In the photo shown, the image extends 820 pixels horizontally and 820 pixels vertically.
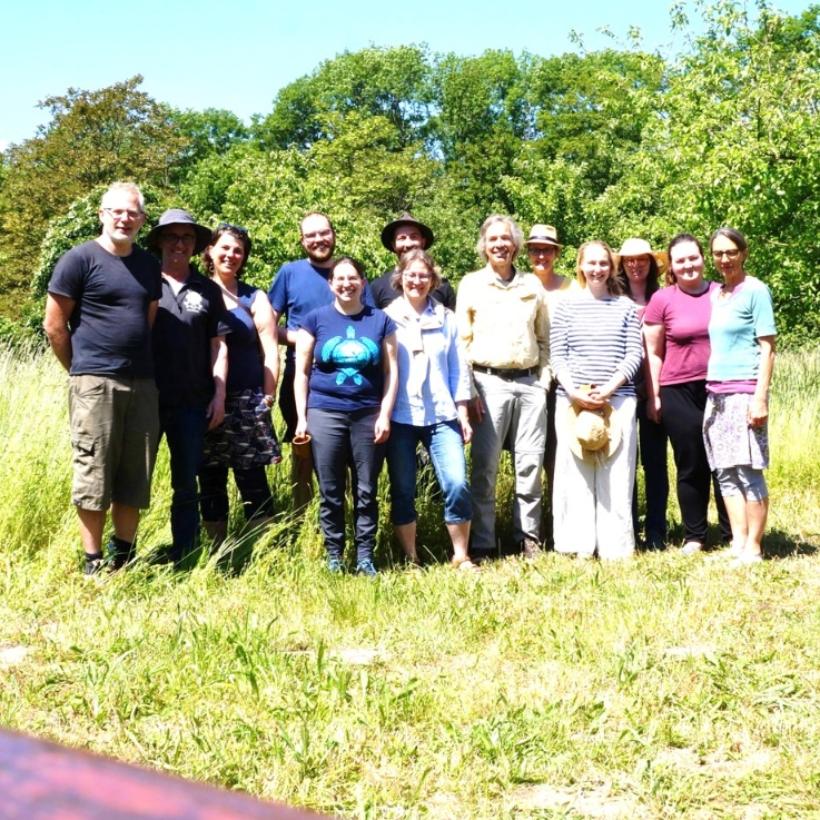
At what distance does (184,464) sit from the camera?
19.8ft

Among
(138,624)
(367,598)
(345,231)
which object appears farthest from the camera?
(345,231)

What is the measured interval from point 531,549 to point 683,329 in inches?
66.1

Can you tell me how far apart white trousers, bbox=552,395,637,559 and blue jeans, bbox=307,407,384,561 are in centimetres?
135

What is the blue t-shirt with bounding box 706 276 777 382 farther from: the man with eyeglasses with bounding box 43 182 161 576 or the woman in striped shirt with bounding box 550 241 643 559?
the man with eyeglasses with bounding box 43 182 161 576

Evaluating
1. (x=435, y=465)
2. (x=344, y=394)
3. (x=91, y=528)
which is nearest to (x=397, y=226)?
(x=344, y=394)

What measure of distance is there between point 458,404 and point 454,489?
0.53 meters

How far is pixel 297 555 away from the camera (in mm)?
6297

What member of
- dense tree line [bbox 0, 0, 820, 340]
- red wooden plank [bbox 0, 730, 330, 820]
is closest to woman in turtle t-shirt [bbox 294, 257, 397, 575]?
red wooden plank [bbox 0, 730, 330, 820]

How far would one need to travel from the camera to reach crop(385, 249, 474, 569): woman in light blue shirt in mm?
6605

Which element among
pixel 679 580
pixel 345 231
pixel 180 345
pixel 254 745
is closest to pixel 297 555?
pixel 180 345

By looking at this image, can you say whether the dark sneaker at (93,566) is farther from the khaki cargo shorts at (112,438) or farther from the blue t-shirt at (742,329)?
the blue t-shirt at (742,329)

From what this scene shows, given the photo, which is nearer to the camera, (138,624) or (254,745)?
(254,745)

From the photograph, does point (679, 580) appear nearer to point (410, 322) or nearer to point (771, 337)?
point (771, 337)

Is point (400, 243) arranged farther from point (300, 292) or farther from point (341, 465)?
point (341, 465)
